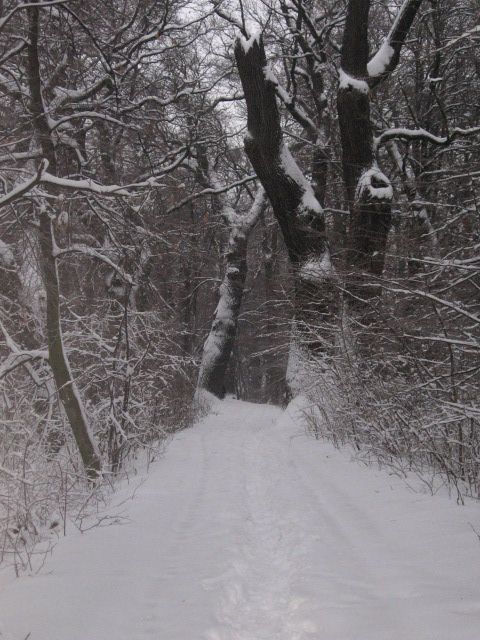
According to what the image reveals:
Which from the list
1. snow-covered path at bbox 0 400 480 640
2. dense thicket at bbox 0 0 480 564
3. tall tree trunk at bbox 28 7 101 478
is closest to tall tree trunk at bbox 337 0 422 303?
dense thicket at bbox 0 0 480 564

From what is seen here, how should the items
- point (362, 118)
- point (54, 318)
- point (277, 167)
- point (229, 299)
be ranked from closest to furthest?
point (54, 318)
point (362, 118)
point (277, 167)
point (229, 299)

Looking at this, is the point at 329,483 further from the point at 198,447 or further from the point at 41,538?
the point at 198,447

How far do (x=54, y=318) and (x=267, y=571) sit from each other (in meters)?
3.34

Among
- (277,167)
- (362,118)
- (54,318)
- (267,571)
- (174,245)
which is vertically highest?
(362,118)

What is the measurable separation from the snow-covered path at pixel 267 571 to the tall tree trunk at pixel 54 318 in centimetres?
102

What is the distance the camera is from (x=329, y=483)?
4746 mm

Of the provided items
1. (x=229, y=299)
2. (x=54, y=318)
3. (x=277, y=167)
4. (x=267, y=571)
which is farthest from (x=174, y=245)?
(x=229, y=299)

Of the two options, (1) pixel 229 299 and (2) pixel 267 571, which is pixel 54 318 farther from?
(1) pixel 229 299

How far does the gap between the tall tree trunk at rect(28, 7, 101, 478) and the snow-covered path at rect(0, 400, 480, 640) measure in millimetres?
1024

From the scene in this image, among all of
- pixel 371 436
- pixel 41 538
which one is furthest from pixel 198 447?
pixel 41 538

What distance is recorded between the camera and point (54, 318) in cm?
513

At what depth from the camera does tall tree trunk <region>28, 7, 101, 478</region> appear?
4555 mm

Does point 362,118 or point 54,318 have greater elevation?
point 362,118

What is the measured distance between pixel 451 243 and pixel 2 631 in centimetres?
563
